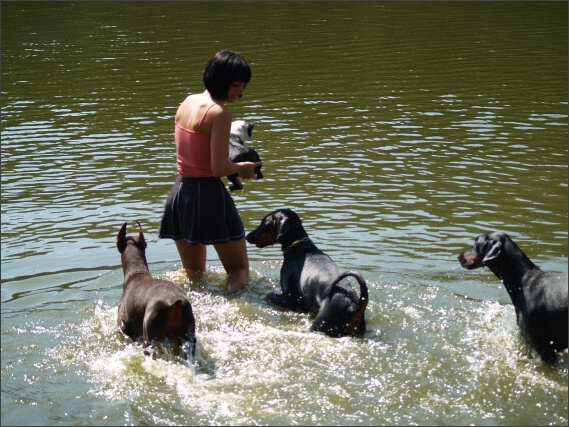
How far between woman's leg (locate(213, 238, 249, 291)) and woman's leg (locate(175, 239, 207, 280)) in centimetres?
16

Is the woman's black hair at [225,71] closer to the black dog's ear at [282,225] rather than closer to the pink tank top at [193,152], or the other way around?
the pink tank top at [193,152]

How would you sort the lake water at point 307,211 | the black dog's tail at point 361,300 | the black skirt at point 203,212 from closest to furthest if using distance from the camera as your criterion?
the lake water at point 307,211 → the black dog's tail at point 361,300 → the black skirt at point 203,212

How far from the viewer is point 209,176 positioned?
7.02 meters

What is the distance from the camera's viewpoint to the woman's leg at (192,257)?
24.1ft

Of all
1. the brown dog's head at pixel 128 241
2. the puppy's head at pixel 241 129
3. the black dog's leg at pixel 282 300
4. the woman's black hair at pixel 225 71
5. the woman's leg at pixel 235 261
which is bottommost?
the black dog's leg at pixel 282 300

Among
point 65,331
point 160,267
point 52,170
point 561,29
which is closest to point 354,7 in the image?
point 561,29

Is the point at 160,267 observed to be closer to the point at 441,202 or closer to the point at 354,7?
the point at 441,202

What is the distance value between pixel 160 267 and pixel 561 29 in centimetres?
1421

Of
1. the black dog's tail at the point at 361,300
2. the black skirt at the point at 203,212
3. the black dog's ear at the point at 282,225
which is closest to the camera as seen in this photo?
the black dog's tail at the point at 361,300

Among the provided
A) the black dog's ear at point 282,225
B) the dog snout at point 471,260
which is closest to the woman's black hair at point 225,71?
the black dog's ear at point 282,225

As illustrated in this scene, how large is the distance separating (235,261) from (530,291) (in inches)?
95.7

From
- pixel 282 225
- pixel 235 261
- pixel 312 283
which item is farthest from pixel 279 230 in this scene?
pixel 312 283

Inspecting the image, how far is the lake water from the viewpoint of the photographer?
552cm

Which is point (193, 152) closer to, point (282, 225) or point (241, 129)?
point (241, 129)
